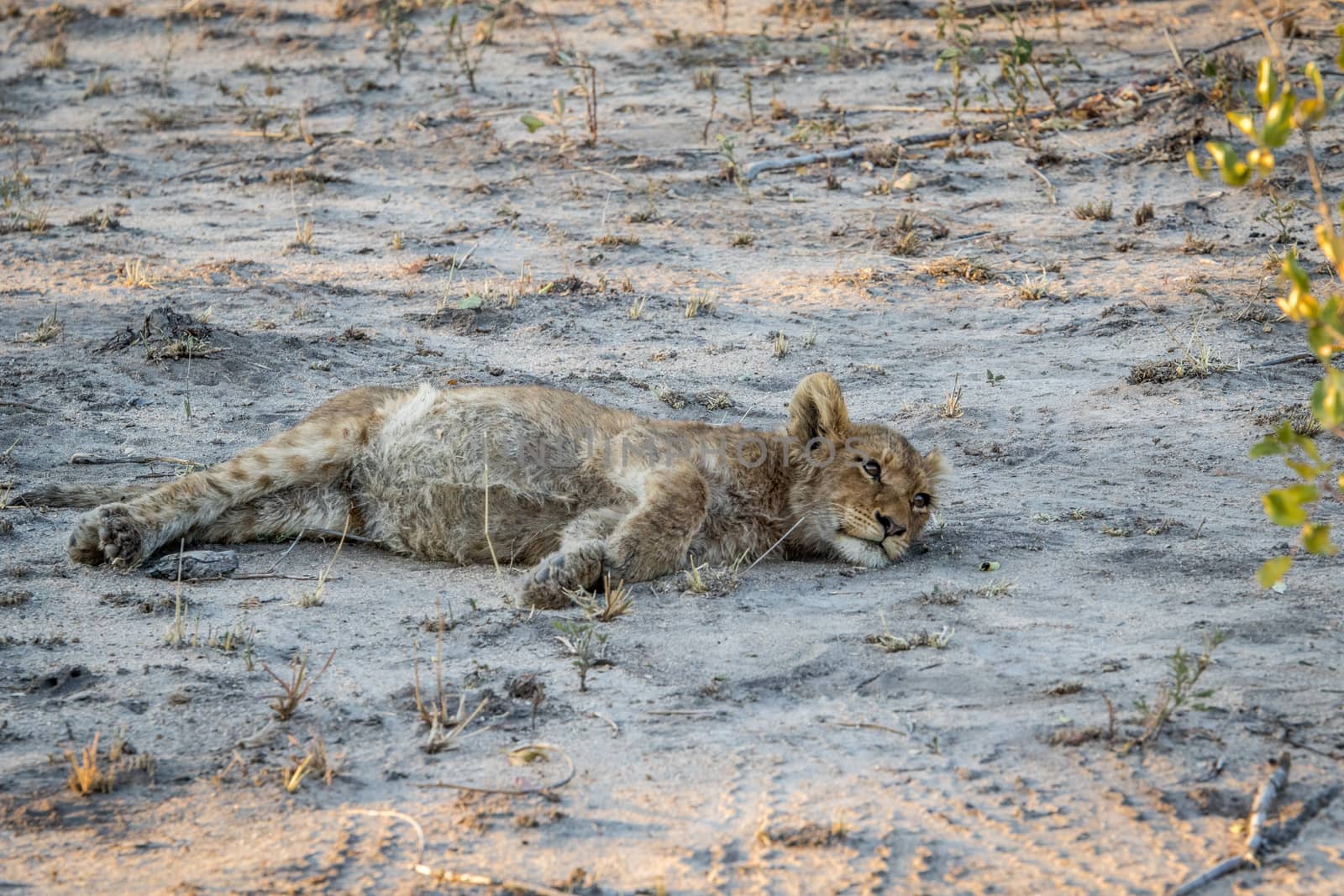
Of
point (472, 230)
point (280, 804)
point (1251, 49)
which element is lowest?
point (280, 804)

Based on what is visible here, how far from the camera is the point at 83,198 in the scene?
11148 mm

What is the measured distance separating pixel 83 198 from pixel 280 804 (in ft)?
29.9

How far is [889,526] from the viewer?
5.49 meters

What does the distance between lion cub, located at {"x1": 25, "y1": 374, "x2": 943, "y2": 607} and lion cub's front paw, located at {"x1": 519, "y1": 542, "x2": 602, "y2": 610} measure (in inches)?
13.1

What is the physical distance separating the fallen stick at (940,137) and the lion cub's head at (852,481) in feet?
17.9

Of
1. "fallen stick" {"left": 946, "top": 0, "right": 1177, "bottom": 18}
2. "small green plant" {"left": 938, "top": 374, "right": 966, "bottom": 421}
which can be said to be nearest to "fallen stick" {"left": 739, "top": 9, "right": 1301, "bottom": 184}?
"fallen stick" {"left": 946, "top": 0, "right": 1177, "bottom": 18}

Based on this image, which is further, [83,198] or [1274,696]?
[83,198]

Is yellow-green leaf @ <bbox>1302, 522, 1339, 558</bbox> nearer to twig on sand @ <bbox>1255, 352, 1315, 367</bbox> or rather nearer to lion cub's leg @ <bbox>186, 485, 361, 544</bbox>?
lion cub's leg @ <bbox>186, 485, 361, 544</bbox>

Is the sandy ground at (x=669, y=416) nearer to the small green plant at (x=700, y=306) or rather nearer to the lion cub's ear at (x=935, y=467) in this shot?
the small green plant at (x=700, y=306)

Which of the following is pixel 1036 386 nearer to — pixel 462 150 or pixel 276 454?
pixel 276 454

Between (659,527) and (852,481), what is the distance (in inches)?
35.5

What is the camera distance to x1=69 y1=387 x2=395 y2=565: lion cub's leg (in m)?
5.22

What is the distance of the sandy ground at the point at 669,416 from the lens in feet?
10.9

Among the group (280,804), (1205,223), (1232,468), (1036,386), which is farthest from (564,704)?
(1205,223)
